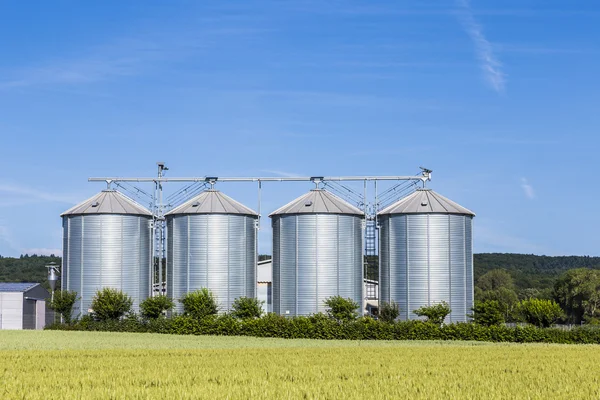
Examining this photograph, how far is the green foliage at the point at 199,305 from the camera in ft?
227

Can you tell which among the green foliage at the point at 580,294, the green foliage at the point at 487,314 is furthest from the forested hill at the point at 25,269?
the green foliage at the point at 487,314

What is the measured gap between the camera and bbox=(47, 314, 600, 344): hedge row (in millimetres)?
61219

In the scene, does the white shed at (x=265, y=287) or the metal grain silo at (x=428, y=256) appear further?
the white shed at (x=265, y=287)

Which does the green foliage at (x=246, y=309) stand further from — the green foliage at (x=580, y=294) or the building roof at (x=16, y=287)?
the green foliage at (x=580, y=294)

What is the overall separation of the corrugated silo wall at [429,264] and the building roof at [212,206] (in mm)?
13218

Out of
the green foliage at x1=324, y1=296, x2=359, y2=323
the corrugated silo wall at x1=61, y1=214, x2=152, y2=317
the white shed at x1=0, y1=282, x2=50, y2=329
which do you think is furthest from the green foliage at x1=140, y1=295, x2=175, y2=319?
the white shed at x1=0, y1=282, x2=50, y2=329

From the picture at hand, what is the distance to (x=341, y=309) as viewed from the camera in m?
68.4

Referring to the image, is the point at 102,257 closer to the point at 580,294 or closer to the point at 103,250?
the point at 103,250

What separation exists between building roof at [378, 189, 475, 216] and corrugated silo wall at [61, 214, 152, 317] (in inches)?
881

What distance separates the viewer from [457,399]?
75.3 feet

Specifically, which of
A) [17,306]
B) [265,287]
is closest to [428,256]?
[265,287]

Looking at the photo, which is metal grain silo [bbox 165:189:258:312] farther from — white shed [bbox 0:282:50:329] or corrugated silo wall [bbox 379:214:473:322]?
white shed [bbox 0:282:50:329]

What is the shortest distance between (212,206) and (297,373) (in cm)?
4214

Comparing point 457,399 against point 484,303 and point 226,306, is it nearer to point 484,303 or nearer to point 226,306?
point 484,303
